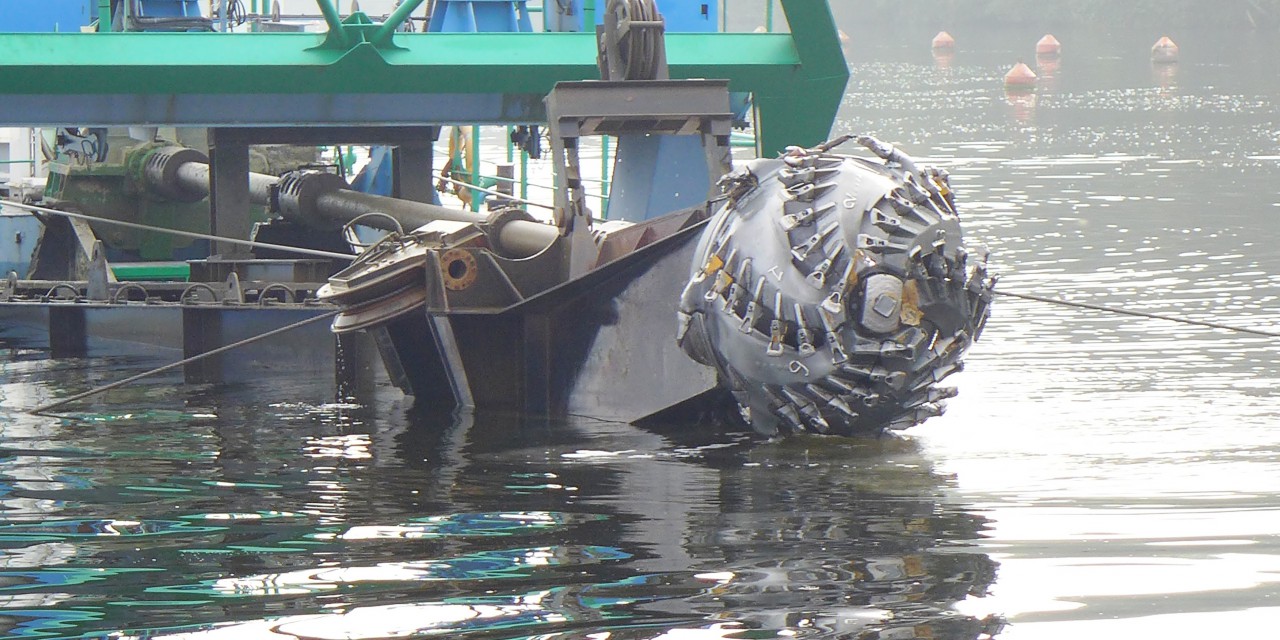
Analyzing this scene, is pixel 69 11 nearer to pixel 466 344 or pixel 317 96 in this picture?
pixel 317 96

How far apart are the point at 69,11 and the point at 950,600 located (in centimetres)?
1016

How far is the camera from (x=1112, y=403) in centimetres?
789

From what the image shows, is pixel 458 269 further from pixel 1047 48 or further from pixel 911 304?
pixel 1047 48

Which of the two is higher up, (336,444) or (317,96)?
(317,96)

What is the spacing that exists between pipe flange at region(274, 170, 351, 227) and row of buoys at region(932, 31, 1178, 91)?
134ft

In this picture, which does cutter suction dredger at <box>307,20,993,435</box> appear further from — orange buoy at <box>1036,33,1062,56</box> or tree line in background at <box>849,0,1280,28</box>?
tree line in background at <box>849,0,1280,28</box>

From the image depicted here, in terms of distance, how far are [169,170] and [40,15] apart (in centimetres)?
162

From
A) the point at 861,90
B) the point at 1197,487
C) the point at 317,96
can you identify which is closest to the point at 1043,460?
the point at 1197,487

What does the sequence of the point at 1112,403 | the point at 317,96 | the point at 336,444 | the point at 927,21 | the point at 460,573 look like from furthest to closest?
the point at 927,21
the point at 317,96
the point at 1112,403
the point at 336,444
the point at 460,573

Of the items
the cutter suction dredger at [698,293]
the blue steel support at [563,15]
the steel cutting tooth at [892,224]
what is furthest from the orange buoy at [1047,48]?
the steel cutting tooth at [892,224]

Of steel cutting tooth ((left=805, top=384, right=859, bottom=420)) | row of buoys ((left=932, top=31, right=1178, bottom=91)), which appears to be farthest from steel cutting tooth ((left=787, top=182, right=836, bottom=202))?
row of buoys ((left=932, top=31, right=1178, bottom=91))

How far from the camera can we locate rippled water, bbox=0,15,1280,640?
450 cm

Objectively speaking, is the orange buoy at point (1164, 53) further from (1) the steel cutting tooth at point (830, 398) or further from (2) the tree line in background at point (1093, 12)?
(1) the steel cutting tooth at point (830, 398)

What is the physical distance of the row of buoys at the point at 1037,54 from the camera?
5022 centimetres
